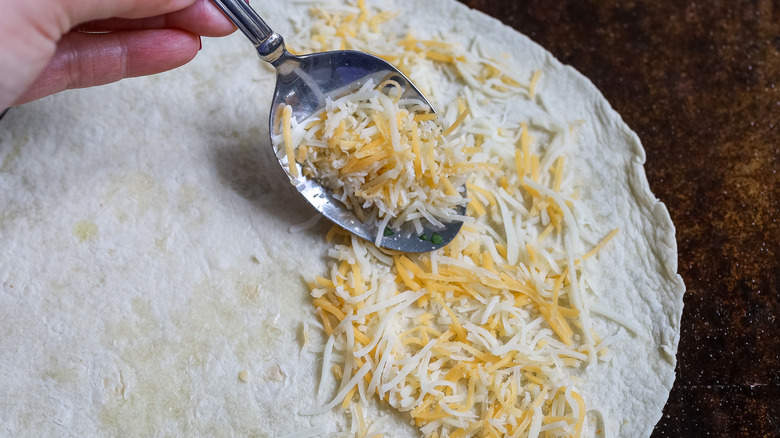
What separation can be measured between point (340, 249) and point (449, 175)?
0.51 meters

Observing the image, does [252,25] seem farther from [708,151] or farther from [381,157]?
[708,151]

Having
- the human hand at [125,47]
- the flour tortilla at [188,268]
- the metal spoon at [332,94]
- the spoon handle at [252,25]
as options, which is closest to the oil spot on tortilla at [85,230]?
the flour tortilla at [188,268]

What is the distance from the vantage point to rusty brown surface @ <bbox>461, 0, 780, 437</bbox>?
7.86ft

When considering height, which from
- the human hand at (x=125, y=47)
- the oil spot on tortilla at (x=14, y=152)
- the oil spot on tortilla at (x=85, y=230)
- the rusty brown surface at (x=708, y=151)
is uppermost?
the human hand at (x=125, y=47)

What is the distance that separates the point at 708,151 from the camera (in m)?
2.74

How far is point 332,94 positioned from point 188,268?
0.86m

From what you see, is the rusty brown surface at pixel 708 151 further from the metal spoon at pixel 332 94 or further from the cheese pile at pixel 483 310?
the metal spoon at pixel 332 94

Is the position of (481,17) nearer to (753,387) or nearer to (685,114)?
(685,114)

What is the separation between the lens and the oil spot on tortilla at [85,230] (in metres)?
2.24

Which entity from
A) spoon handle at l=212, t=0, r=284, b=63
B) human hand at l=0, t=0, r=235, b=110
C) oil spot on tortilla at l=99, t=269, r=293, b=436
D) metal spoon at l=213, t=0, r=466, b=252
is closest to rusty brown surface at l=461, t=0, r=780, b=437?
metal spoon at l=213, t=0, r=466, b=252

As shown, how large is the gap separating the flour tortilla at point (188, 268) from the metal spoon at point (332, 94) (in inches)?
6.8

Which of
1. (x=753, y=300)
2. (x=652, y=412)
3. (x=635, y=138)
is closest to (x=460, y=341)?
(x=652, y=412)

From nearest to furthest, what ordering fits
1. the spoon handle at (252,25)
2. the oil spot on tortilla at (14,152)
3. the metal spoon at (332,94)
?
the spoon handle at (252,25) < the metal spoon at (332,94) < the oil spot on tortilla at (14,152)

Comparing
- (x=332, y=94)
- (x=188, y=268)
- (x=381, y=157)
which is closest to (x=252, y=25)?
(x=332, y=94)
